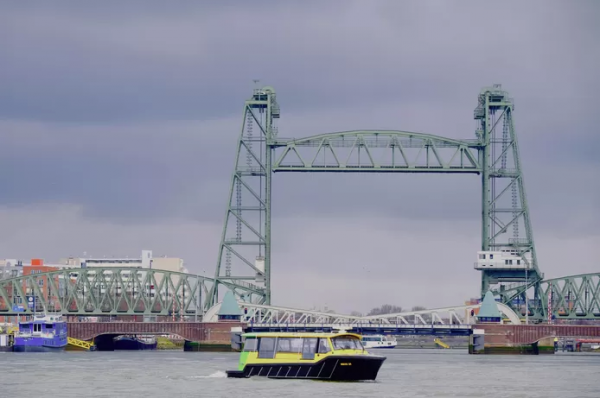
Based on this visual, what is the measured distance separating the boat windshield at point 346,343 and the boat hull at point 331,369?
3.70 feet

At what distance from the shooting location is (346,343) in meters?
80.4

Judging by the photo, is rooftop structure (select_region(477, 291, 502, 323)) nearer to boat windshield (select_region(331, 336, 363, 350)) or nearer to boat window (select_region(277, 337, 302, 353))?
boat windshield (select_region(331, 336, 363, 350))

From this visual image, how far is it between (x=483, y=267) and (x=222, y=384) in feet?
256

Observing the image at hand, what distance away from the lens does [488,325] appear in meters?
154

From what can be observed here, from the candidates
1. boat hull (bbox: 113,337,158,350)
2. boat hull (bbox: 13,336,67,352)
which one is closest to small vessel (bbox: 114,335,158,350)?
boat hull (bbox: 113,337,158,350)

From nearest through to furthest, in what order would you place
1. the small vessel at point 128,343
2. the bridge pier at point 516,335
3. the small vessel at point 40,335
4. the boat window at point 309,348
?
the boat window at point 309,348 < the small vessel at point 40,335 < the bridge pier at point 516,335 < the small vessel at point 128,343

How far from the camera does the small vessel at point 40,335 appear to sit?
489 feet

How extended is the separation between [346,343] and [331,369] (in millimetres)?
2135

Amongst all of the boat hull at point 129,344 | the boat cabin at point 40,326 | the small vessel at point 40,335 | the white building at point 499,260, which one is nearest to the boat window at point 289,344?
the small vessel at point 40,335

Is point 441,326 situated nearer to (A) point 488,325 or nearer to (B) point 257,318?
(A) point 488,325

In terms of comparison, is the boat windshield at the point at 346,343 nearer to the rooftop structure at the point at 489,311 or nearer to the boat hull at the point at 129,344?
the rooftop structure at the point at 489,311

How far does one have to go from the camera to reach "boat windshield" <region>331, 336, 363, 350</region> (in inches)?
3140

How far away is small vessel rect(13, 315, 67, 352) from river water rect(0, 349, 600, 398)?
3444 centimetres

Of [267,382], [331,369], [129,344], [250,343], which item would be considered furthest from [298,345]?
[129,344]
